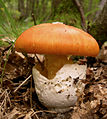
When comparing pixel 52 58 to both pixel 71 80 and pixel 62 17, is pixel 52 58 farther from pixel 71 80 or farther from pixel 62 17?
pixel 62 17

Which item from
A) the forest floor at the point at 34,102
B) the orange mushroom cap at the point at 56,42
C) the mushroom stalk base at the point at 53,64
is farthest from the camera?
the mushroom stalk base at the point at 53,64

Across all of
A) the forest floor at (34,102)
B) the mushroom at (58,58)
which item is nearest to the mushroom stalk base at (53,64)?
the mushroom at (58,58)

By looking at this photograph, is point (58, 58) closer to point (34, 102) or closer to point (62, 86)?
point (62, 86)

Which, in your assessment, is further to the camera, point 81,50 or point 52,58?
point 52,58

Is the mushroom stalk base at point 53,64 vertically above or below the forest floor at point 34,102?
above

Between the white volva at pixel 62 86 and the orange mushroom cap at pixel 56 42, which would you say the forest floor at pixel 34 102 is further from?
the orange mushroom cap at pixel 56 42

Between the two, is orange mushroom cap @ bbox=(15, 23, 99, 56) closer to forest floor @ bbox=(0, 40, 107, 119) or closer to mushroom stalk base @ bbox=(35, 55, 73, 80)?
mushroom stalk base @ bbox=(35, 55, 73, 80)

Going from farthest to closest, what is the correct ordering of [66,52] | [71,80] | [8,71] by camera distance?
1. [8,71]
2. [71,80]
3. [66,52]

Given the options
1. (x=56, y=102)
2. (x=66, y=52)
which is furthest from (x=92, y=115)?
(x=66, y=52)

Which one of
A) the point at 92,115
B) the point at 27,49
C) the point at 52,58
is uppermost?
the point at 27,49
